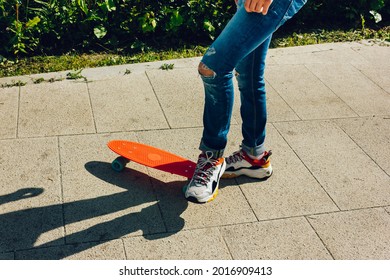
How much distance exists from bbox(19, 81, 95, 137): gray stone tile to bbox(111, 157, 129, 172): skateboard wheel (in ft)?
1.87

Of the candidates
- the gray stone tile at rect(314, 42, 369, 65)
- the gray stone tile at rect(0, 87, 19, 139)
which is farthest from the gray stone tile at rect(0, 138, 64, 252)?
the gray stone tile at rect(314, 42, 369, 65)

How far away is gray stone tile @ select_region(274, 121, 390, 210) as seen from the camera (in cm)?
369

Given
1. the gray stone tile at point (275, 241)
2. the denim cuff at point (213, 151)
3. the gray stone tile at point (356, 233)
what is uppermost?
the denim cuff at point (213, 151)

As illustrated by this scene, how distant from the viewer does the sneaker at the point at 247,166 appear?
3.73m

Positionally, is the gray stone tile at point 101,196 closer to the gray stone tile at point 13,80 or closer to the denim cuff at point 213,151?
the denim cuff at point 213,151

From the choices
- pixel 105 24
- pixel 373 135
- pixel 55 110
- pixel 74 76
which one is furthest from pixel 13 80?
pixel 373 135

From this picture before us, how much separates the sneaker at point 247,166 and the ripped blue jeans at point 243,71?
0.16 ft

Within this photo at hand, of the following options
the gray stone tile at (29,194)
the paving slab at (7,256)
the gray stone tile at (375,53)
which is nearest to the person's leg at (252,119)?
the gray stone tile at (29,194)

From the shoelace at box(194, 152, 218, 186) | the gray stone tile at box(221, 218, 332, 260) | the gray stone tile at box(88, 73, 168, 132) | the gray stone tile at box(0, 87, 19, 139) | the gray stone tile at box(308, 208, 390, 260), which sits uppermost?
the shoelace at box(194, 152, 218, 186)

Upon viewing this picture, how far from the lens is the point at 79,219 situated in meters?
3.28

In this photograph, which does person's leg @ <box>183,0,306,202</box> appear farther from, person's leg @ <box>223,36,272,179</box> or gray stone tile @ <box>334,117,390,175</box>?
gray stone tile @ <box>334,117,390,175</box>

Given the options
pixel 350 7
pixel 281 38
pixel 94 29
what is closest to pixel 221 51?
pixel 94 29

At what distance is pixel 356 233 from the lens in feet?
11.0

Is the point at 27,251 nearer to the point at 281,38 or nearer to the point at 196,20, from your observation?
the point at 196,20
